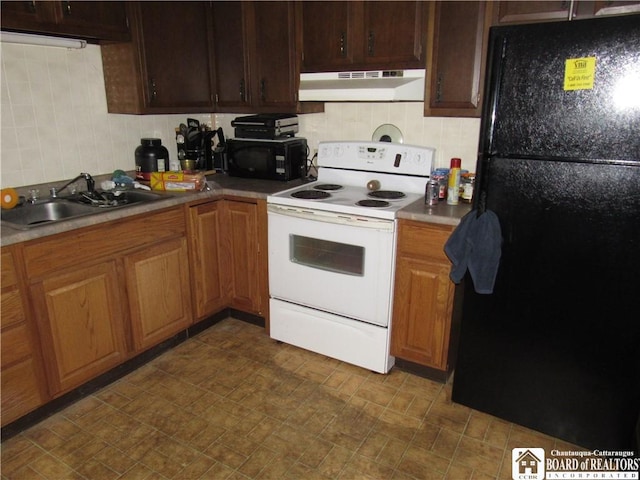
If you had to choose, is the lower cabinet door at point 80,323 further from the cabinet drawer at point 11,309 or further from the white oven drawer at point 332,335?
the white oven drawer at point 332,335

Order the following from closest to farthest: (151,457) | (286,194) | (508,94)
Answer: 1. (508,94)
2. (151,457)
3. (286,194)

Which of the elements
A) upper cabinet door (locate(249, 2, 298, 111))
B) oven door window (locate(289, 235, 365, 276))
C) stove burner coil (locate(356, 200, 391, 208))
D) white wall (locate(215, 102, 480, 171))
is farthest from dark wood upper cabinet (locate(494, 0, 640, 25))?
oven door window (locate(289, 235, 365, 276))

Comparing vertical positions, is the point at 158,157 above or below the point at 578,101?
below

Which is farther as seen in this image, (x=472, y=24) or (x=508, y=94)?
(x=472, y=24)

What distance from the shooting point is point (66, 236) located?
2.05 metres

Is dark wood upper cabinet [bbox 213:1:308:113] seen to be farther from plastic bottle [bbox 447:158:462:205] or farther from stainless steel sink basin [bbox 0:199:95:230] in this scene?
stainless steel sink basin [bbox 0:199:95:230]

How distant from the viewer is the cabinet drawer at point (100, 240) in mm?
1970

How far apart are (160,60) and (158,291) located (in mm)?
1390

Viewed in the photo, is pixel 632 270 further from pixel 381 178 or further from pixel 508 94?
pixel 381 178

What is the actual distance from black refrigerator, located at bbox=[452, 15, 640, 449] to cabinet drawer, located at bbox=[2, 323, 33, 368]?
6.44ft

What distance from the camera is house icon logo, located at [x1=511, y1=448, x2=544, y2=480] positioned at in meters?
1.87

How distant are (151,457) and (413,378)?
1.37 m

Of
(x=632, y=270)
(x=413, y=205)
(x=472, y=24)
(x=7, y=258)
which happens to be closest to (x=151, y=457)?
(x=7, y=258)

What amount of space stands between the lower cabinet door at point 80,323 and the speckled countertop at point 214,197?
0.74ft
